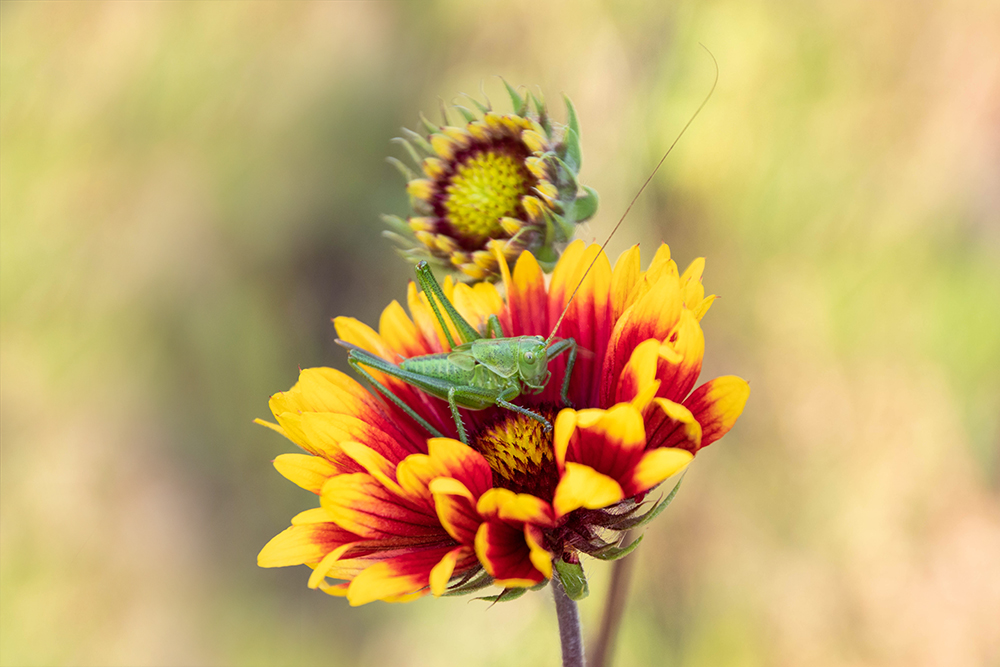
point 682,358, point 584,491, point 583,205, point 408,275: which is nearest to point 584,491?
point 584,491

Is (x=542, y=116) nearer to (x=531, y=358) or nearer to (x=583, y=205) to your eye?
(x=583, y=205)

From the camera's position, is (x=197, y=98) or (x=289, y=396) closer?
(x=289, y=396)

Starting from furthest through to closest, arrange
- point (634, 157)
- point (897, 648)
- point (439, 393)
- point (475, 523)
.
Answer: point (634, 157)
point (897, 648)
point (439, 393)
point (475, 523)

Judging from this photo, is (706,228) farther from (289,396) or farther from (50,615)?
(50,615)

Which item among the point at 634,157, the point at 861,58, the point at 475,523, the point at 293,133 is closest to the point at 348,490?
the point at 475,523

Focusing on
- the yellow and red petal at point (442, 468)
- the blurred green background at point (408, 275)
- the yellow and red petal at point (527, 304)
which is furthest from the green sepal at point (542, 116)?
the blurred green background at point (408, 275)

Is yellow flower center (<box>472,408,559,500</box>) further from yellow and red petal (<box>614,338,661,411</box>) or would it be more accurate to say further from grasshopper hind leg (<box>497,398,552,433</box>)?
yellow and red petal (<box>614,338,661,411</box>)

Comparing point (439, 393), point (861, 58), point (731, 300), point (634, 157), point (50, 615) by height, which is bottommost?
point (50, 615)
